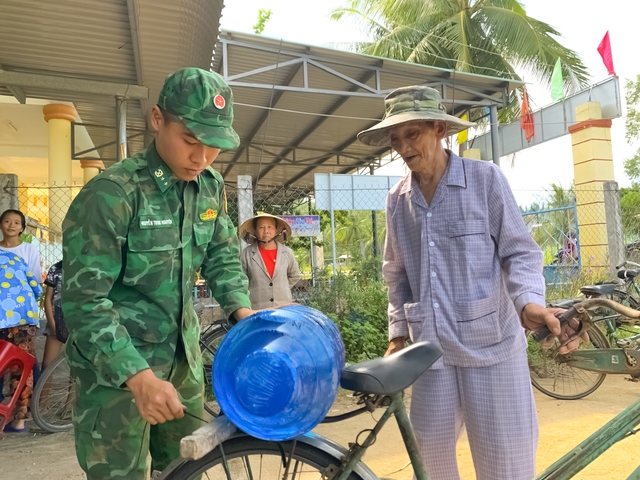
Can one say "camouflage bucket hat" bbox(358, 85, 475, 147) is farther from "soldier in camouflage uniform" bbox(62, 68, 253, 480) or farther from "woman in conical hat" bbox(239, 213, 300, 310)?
"woman in conical hat" bbox(239, 213, 300, 310)

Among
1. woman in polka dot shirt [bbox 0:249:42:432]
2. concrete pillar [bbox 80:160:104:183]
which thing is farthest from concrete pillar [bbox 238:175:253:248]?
concrete pillar [bbox 80:160:104:183]

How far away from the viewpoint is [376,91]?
271 inches

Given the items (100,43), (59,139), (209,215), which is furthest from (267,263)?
(59,139)

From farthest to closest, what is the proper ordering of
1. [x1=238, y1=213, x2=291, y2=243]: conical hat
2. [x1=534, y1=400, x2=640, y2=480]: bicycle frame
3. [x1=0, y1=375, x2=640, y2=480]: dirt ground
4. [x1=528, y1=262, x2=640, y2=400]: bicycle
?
[x1=238, y1=213, x2=291, y2=243]: conical hat → [x1=528, y1=262, x2=640, y2=400]: bicycle → [x1=0, y1=375, x2=640, y2=480]: dirt ground → [x1=534, y1=400, x2=640, y2=480]: bicycle frame

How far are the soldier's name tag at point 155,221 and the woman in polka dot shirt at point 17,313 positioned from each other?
9.77 ft

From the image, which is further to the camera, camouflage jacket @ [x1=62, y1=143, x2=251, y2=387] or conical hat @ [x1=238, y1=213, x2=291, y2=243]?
conical hat @ [x1=238, y1=213, x2=291, y2=243]

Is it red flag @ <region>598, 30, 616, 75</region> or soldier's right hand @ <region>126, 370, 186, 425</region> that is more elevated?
red flag @ <region>598, 30, 616, 75</region>

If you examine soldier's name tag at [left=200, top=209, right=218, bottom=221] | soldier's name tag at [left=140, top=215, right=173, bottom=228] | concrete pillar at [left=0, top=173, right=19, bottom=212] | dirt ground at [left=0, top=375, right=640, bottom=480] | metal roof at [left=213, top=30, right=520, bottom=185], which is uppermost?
metal roof at [left=213, top=30, right=520, bottom=185]

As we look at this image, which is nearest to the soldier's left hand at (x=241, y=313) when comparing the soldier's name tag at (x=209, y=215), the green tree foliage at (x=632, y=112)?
the soldier's name tag at (x=209, y=215)

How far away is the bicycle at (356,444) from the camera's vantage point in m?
1.29

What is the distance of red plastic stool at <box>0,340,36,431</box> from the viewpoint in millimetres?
3669

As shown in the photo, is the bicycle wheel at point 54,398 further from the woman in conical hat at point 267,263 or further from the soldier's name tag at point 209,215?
the soldier's name tag at point 209,215

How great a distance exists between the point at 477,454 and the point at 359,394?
67 centimetres

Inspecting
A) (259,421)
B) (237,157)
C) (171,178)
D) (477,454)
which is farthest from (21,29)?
(237,157)
